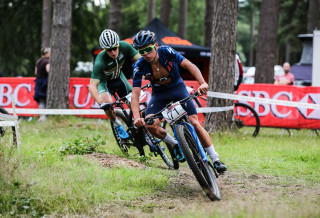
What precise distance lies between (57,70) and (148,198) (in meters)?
9.25

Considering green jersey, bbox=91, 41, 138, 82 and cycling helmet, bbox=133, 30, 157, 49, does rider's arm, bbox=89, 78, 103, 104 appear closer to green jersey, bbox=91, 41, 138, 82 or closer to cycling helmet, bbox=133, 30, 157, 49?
green jersey, bbox=91, 41, 138, 82

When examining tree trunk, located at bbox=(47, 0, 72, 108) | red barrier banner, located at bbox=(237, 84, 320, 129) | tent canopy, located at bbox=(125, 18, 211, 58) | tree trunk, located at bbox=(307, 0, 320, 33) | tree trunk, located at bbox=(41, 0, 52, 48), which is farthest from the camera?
tree trunk, located at bbox=(307, 0, 320, 33)

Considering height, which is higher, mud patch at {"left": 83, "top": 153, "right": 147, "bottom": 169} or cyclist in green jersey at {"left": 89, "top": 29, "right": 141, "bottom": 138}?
cyclist in green jersey at {"left": 89, "top": 29, "right": 141, "bottom": 138}

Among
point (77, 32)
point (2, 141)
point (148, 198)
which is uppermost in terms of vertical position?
point (77, 32)

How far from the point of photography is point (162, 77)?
6.32m

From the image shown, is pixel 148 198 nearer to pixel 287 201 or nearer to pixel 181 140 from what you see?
pixel 181 140

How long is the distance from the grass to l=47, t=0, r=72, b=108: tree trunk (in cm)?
312

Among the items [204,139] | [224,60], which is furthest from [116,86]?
[224,60]

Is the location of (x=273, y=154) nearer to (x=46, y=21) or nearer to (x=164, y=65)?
(x=164, y=65)

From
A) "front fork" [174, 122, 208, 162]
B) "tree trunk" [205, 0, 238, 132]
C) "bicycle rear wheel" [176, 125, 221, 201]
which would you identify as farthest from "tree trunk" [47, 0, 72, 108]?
"bicycle rear wheel" [176, 125, 221, 201]

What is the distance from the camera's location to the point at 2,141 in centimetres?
605

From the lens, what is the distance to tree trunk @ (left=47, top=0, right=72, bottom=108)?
1411cm

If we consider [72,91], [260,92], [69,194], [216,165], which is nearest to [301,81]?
[260,92]

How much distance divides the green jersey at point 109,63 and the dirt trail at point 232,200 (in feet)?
5.75
